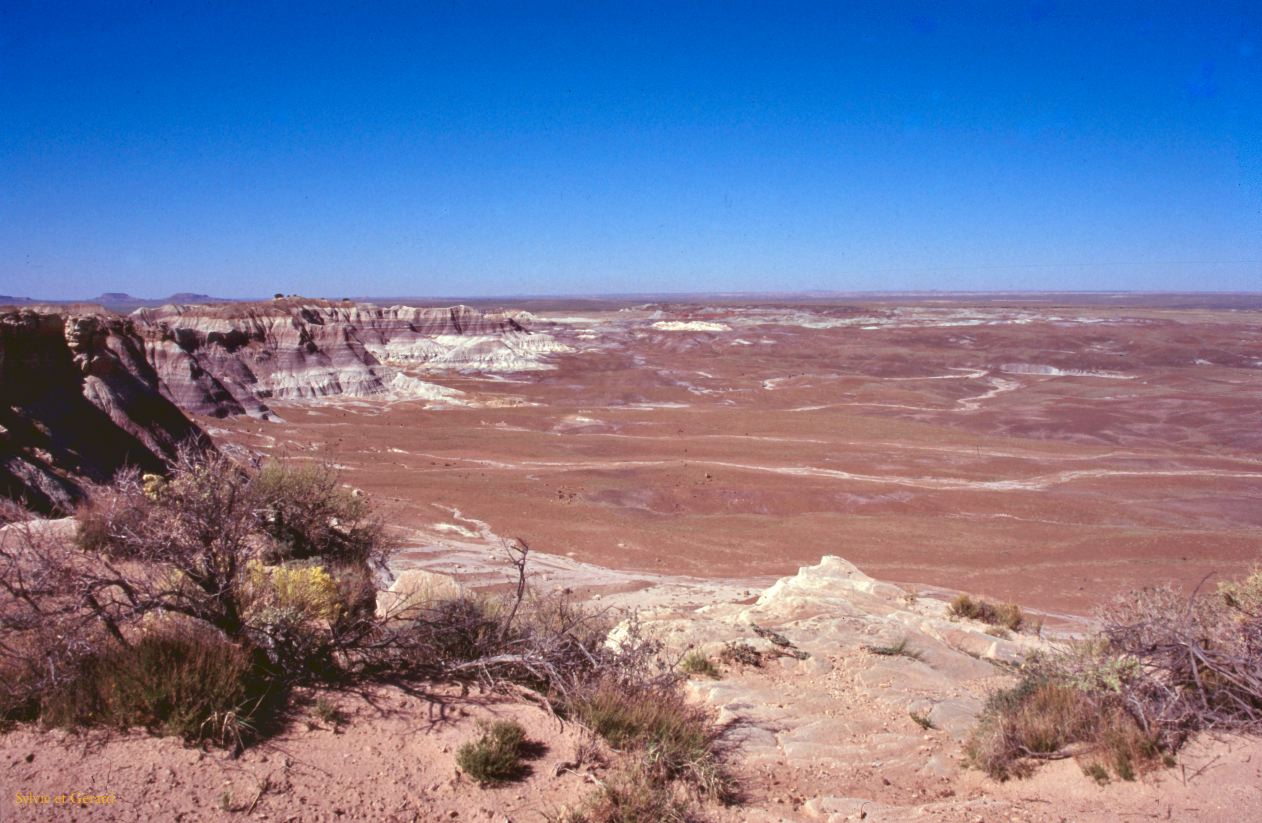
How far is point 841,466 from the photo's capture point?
31578 mm

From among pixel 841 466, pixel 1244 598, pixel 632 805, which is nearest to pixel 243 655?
pixel 632 805

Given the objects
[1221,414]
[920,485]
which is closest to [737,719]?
[920,485]

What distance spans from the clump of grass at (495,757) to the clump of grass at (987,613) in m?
10.2

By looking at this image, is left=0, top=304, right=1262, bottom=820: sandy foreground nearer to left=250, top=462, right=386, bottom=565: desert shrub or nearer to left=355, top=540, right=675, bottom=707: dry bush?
left=355, top=540, right=675, bottom=707: dry bush

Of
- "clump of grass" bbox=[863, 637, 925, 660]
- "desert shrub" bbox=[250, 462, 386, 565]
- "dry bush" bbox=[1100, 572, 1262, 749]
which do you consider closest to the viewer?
"dry bush" bbox=[1100, 572, 1262, 749]

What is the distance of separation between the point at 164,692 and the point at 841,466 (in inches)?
1179

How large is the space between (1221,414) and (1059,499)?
2654cm

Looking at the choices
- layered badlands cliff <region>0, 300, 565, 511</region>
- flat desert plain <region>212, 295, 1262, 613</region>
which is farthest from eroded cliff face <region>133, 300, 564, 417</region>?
flat desert plain <region>212, 295, 1262, 613</region>

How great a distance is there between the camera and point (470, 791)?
430 cm

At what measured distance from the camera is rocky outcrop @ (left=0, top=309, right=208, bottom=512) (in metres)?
15.4

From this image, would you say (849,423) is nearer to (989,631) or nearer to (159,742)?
(989,631)

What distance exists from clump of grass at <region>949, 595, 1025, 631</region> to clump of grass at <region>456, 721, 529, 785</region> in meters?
10.2

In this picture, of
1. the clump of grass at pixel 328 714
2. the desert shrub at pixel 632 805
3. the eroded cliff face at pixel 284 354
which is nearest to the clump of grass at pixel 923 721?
the desert shrub at pixel 632 805

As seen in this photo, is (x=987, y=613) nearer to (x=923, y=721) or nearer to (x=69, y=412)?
(x=923, y=721)
